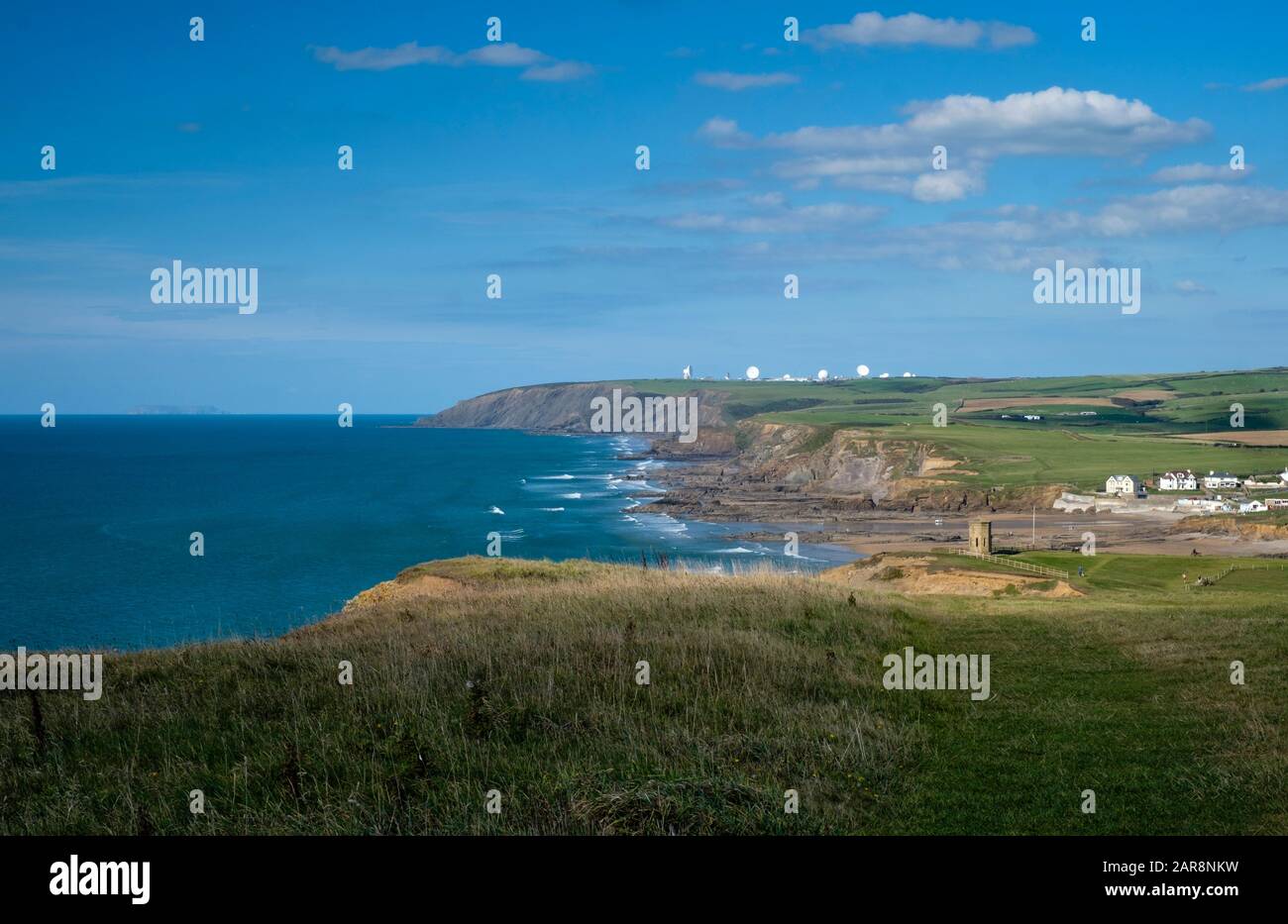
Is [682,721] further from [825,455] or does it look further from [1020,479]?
[825,455]

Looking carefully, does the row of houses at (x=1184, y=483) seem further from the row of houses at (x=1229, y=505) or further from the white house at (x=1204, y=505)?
the row of houses at (x=1229, y=505)

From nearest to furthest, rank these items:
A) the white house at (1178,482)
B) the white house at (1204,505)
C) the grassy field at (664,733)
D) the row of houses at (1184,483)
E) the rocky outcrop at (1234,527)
Answer: the grassy field at (664,733), the rocky outcrop at (1234,527), the white house at (1204,505), the row of houses at (1184,483), the white house at (1178,482)

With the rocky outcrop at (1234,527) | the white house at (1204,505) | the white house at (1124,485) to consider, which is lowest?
the rocky outcrop at (1234,527)

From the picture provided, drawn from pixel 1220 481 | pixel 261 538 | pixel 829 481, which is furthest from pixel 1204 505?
pixel 261 538

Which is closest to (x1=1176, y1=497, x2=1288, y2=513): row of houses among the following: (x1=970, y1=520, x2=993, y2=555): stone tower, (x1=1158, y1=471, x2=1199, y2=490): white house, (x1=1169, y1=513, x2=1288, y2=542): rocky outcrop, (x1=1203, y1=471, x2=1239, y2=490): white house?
(x1=1169, y1=513, x2=1288, y2=542): rocky outcrop

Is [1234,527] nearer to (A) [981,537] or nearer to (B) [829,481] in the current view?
(A) [981,537]

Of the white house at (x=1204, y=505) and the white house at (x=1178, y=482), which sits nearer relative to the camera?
the white house at (x=1204, y=505)

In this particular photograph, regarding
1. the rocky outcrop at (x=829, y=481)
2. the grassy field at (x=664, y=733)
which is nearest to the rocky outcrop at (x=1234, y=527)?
the rocky outcrop at (x=829, y=481)

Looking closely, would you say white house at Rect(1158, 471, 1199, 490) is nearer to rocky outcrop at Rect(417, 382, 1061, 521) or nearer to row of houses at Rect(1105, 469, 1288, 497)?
row of houses at Rect(1105, 469, 1288, 497)
